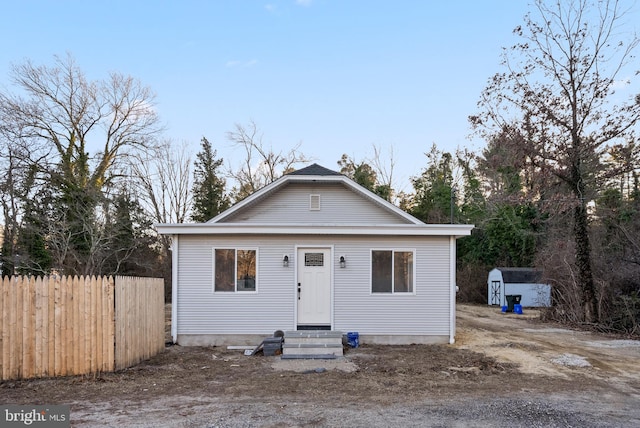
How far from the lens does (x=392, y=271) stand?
1147 cm

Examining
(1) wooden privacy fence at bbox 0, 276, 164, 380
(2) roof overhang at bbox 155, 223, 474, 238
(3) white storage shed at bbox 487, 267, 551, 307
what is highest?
(2) roof overhang at bbox 155, 223, 474, 238

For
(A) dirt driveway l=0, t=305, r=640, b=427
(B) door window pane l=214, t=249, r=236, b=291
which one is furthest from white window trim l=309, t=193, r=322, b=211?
(A) dirt driveway l=0, t=305, r=640, b=427

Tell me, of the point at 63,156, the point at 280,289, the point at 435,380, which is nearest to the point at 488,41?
the point at 280,289

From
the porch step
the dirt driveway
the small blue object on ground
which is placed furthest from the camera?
the small blue object on ground

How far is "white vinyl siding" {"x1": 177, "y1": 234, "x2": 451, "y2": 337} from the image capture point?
1120cm

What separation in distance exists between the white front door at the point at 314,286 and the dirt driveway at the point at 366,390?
1313 mm

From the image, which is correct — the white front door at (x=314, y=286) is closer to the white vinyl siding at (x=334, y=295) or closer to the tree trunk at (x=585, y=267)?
the white vinyl siding at (x=334, y=295)

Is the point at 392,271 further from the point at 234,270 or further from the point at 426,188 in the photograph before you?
the point at 426,188

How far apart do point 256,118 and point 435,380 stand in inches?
1133

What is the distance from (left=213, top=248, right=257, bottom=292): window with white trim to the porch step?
1654 millimetres

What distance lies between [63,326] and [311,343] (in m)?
4.64

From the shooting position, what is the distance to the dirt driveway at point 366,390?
573cm

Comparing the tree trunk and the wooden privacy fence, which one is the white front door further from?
the tree trunk

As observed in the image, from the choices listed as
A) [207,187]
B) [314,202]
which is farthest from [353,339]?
[207,187]
